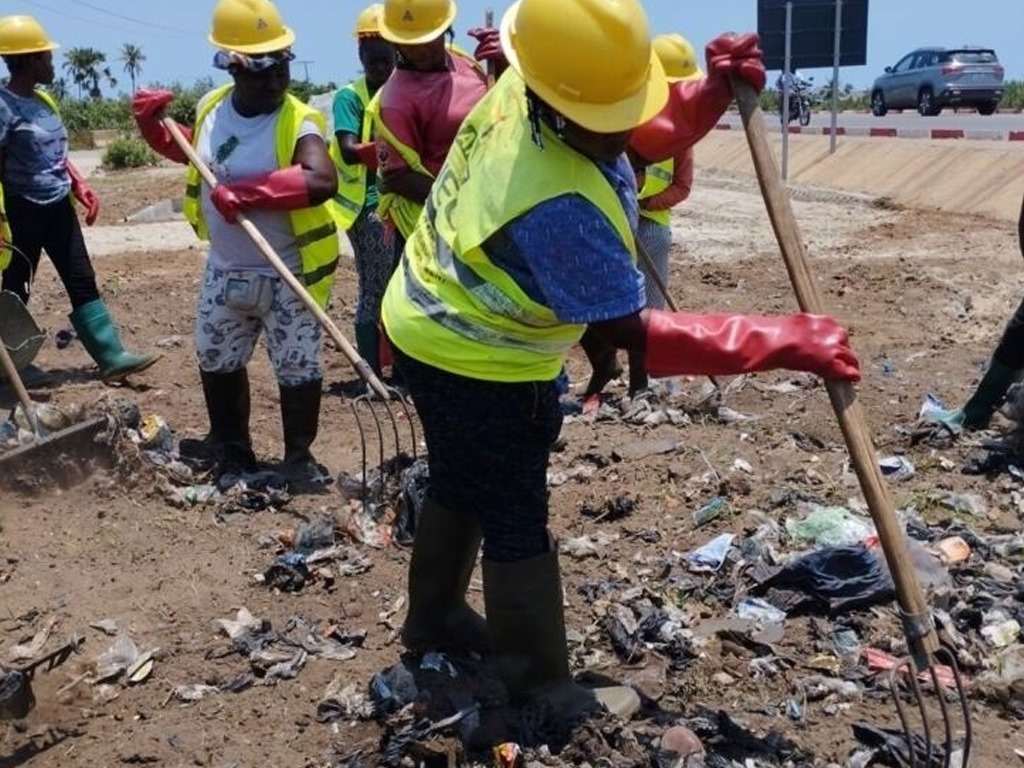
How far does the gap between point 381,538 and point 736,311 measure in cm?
507

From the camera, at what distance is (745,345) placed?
9.27 ft

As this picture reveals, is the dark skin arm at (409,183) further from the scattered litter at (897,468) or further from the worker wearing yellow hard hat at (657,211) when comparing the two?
the scattered litter at (897,468)

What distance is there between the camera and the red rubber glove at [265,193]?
4.88 metres

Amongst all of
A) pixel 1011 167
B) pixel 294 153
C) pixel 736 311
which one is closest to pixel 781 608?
→ pixel 294 153

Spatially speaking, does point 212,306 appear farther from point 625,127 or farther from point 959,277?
point 959,277

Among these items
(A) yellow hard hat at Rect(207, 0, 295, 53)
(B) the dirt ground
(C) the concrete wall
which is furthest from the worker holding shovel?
(C) the concrete wall

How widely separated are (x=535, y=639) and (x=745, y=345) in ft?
3.16

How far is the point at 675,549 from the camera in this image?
4.52 metres

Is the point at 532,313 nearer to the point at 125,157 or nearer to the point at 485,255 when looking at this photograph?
the point at 485,255

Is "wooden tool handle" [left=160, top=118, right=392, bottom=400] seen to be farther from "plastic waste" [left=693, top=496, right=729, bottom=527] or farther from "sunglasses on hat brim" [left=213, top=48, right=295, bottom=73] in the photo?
"plastic waste" [left=693, top=496, right=729, bottom=527]

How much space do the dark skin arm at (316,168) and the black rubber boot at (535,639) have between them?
2.19 meters

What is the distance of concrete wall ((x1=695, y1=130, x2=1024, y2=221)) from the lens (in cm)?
1312

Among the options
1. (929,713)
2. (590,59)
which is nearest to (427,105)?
(590,59)

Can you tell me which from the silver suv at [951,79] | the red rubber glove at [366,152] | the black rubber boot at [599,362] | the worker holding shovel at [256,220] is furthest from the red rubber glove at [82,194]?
the silver suv at [951,79]
